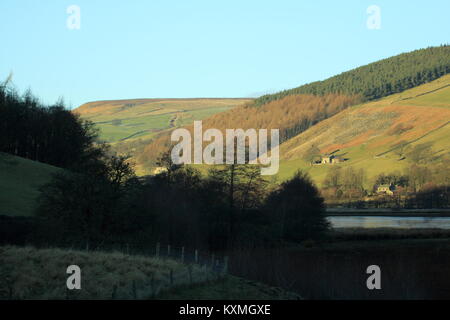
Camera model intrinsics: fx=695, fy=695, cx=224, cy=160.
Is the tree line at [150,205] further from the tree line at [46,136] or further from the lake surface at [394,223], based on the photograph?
the lake surface at [394,223]

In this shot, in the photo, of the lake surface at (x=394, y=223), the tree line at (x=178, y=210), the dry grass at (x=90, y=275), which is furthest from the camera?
the lake surface at (x=394, y=223)

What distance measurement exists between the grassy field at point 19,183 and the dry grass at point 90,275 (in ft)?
123

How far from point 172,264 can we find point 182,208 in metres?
32.3

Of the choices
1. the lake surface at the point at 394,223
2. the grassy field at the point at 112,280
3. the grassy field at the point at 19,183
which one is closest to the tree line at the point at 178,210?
the grassy field at the point at 19,183

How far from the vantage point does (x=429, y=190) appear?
603 feet

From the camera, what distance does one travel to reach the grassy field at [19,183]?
79.8 metres

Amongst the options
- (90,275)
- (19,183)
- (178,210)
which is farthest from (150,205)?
(90,275)

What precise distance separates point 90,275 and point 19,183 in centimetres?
6096

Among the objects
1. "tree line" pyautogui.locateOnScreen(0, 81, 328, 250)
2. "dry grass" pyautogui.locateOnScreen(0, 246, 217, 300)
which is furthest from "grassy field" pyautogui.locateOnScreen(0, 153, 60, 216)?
"dry grass" pyautogui.locateOnScreen(0, 246, 217, 300)

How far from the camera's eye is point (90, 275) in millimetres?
36281

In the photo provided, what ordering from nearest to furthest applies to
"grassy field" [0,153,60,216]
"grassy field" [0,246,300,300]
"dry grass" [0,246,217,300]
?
1. "dry grass" [0,246,217,300]
2. "grassy field" [0,246,300,300]
3. "grassy field" [0,153,60,216]

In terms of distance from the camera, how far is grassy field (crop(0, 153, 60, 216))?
3142 inches

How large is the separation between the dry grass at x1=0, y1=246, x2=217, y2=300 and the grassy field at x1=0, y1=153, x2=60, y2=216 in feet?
123

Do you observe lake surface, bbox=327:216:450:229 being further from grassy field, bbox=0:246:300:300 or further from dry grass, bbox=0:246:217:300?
dry grass, bbox=0:246:217:300
